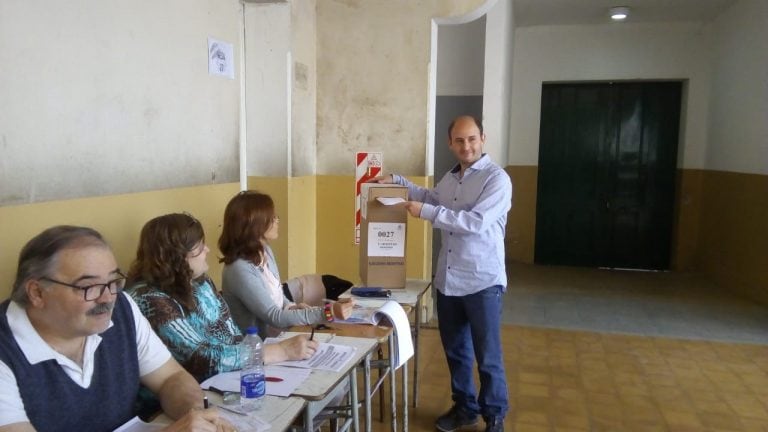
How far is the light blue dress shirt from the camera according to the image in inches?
110

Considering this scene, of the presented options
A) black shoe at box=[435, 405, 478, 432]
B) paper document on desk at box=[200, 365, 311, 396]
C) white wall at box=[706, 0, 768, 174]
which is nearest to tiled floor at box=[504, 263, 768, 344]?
white wall at box=[706, 0, 768, 174]

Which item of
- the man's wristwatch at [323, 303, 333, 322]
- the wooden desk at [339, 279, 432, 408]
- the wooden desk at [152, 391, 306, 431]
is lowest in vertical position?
the wooden desk at [339, 279, 432, 408]

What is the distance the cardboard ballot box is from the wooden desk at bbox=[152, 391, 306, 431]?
1.41 meters

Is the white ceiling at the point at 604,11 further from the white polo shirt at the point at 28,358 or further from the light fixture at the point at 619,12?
the white polo shirt at the point at 28,358

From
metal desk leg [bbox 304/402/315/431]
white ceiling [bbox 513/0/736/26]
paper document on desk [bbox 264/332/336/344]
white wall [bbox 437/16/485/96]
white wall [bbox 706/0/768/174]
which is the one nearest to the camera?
metal desk leg [bbox 304/402/315/431]

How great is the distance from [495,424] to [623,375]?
138 centimetres

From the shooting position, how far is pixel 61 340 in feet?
4.78

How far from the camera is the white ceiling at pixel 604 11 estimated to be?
6.38 m

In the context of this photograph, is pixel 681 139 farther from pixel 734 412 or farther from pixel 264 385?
pixel 264 385

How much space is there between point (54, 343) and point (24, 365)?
87 mm

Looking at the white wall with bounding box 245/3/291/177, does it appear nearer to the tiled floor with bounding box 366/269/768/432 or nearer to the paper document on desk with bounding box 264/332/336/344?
the tiled floor with bounding box 366/269/768/432

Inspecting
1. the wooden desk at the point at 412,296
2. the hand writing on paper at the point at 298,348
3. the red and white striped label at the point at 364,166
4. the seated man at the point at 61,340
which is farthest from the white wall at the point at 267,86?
the seated man at the point at 61,340

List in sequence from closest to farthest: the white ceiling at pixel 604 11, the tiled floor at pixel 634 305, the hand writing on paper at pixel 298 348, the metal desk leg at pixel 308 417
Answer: the metal desk leg at pixel 308 417 < the hand writing on paper at pixel 298 348 < the tiled floor at pixel 634 305 < the white ceiling at pixel 604 11

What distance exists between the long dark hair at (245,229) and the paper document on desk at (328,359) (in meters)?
0.59
